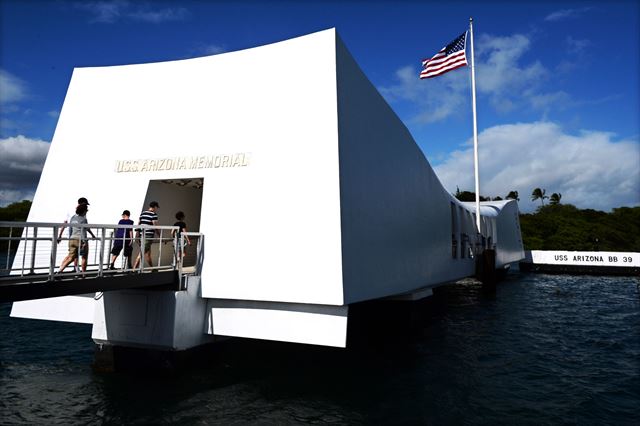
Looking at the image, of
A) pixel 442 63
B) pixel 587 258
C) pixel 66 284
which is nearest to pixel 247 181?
pixel 66 284

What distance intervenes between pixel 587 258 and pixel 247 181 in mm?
42652

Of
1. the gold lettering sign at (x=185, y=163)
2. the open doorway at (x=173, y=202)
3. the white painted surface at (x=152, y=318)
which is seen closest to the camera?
the white painted surface at (x=152, y=318)

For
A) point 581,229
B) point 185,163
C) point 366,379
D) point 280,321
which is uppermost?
point 581,229

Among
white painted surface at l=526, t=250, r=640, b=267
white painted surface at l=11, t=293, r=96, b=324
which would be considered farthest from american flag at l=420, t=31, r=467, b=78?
white painted surface at l=526, t=250, r=640, b=267

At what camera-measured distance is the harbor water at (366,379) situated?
8250mm

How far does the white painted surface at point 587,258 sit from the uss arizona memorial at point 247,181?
37474mm

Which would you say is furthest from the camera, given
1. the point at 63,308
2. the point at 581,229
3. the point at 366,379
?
the point at 581,229

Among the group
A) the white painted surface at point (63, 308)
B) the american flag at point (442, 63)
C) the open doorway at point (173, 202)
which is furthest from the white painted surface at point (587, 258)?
the white painted surface at point (63, 308)

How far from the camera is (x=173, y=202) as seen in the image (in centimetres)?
1299

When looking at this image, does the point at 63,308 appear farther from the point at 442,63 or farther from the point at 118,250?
the point at 442,63

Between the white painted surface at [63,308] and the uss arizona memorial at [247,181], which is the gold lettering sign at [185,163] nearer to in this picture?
the uss arizona memorial at [247,181]

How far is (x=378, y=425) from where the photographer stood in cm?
783

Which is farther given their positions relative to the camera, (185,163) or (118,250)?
(185,163)

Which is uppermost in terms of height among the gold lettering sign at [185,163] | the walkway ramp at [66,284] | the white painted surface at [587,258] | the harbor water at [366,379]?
the gold lettering sign at [185,163]
